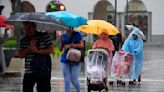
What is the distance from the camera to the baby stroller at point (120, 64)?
16.3 m

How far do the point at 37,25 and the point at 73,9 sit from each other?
4248 cm

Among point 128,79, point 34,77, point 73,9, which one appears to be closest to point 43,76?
point 34,77

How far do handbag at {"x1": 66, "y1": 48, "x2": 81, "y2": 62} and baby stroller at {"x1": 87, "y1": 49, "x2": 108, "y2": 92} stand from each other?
4.84 feet

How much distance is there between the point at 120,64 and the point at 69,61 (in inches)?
155

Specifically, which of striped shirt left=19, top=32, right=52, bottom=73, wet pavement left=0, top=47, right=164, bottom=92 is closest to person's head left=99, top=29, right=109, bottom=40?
wet pavement left=0, top=47, right=164, bottom=92

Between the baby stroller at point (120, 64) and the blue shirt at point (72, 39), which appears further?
the baby stroller at point (120, 64)

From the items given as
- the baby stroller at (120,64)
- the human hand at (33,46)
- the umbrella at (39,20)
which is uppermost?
the umbrella at (39,20)

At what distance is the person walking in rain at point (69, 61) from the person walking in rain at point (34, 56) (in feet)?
9.35

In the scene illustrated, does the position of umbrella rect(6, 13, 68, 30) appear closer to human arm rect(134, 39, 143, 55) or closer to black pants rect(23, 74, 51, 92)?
black pants rect(23, 74, 51, 92)

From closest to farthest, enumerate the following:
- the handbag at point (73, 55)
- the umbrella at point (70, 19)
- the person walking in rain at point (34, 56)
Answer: the person walking in rain at point (34, 56)
the umbrella at point (70, 19)
the handbag at point (73, 55)

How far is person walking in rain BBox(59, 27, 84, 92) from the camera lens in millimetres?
12656

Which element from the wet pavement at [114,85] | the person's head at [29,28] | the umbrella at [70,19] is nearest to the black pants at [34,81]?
the person's head at [29,28]

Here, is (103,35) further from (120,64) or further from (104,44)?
(120,64)

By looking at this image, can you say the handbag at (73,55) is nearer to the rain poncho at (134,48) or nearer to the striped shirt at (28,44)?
the striped shirt at (28,44)
